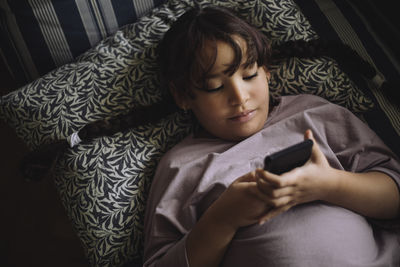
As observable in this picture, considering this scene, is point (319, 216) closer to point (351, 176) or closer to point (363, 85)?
point (351, 176)

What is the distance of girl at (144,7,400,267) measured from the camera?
84 centimetres

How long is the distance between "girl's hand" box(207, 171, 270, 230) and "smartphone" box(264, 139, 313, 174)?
0.09 m

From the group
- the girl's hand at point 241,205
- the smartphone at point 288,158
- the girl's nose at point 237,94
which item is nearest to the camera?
the smartphone at point 288,158

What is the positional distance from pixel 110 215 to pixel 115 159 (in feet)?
0.57

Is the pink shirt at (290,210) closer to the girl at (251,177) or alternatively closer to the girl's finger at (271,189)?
the girl at (251,177)

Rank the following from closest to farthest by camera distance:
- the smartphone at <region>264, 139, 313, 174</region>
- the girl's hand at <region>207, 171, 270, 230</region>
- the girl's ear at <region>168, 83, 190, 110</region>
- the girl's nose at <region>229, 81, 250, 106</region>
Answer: the smartphone at <region>264, 139, 313, 174</region>
the girl's hand at <region>207, 171, 270, 230</region>
the girl's nose at <region>229, 81, 250, 106</region>
the girl's ear at <region>168, 83, 190, 110</region>

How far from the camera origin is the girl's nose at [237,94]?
955 mm

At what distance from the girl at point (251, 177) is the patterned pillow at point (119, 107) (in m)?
0.07

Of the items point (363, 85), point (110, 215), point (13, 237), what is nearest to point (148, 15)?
point (110, 215)

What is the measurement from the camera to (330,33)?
136 cm

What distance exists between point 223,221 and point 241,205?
2.7 inches

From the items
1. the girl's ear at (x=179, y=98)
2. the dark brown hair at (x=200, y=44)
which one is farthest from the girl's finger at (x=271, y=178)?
the girl's ear at (x=179, y=98)

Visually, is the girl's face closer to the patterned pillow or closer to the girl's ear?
the girl's ear

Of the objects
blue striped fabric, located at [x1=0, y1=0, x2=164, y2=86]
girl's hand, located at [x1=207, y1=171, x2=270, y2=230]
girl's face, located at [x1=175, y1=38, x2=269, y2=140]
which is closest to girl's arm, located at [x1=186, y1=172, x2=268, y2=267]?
girl's hand, located at [x1=207, y1=171, x2=270, y2=230]
